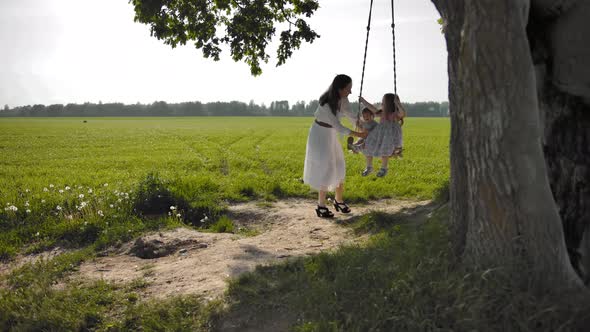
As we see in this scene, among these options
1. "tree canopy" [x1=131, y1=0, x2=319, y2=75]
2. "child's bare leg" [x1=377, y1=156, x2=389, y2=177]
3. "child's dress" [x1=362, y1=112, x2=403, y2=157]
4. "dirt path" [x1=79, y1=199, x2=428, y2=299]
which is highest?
"tree canopy" [x1=131, y1=0, x2=319, y2=75]

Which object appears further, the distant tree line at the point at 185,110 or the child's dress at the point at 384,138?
the distant tree line at the point at 185,110

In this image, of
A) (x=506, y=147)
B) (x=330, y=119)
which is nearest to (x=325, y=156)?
(x=330, y=119)

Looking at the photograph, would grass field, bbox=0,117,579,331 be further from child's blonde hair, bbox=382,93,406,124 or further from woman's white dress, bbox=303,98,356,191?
child's blonde hair, bbox=382,93,406,124

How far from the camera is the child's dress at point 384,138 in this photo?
775 centimetres

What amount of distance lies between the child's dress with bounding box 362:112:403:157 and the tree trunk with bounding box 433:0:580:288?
12.9ft

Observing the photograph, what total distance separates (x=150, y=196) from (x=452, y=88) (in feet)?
21.5

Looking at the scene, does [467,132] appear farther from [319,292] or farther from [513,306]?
[319,292]

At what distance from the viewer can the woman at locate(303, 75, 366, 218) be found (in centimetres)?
741

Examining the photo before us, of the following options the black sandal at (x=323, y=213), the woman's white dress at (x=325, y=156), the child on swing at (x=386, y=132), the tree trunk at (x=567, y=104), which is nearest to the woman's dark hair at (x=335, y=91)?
the woman's white dress at (x=325, y=156)

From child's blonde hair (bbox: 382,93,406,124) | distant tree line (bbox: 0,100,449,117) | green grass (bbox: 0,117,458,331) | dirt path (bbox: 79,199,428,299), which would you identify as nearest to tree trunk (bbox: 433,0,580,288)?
green grass (bbox: 0,117,458,331)

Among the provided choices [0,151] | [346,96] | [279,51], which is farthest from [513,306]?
[0,151]

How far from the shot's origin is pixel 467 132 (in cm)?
376

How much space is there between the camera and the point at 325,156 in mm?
7793

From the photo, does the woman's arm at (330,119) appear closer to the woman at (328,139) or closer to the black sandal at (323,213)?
the woman at (328,139)
